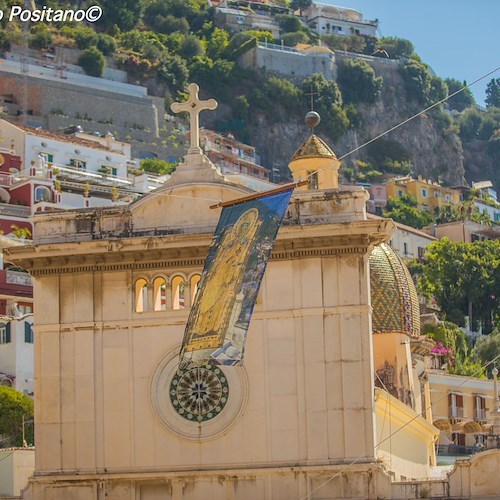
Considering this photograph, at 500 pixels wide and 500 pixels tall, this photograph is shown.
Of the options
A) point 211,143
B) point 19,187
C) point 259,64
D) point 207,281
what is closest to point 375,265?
point 207,281

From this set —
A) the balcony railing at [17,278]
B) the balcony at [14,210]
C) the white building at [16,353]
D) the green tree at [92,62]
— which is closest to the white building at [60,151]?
the balcony at [14,210]

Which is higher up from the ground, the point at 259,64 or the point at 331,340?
the point at 259,64

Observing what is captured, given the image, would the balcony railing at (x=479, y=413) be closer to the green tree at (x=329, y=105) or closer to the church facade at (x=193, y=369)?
the church facade at (x=193, y=369)

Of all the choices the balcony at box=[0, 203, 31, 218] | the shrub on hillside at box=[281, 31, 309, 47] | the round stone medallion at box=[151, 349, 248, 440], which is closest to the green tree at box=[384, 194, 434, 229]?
the shrub on hillside at box=[281, 31, 309, 47]

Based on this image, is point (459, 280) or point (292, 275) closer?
point (292, 275)

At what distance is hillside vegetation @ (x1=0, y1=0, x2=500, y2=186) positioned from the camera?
160875mm

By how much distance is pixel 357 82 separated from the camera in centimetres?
18362

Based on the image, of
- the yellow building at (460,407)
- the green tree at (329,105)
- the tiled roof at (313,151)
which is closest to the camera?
the tiled roof at (313,151)

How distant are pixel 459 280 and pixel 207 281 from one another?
82311 millimetres

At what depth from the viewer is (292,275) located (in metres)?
35.8

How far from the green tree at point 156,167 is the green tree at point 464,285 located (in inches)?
883

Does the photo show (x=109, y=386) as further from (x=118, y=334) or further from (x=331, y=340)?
(x=331, y=340)

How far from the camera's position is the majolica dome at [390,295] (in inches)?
1730

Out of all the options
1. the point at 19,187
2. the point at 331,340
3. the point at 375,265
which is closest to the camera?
the point at 331,340
